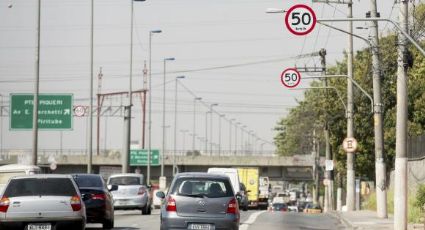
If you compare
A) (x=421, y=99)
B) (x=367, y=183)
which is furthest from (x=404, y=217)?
(x=367, y=183)

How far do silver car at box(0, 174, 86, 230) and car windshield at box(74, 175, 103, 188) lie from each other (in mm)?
6539

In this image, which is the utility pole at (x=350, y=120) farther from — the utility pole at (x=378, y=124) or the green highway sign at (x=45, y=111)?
the green highway sign at (x=45, y=111)

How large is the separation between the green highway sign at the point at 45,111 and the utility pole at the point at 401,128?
2934cm

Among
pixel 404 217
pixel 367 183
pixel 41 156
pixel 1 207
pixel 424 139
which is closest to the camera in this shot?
pixel 1 207

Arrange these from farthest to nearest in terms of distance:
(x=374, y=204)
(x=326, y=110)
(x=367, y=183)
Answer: (x=367, y=183)
(x=326, y=110)
(x=374, y=204)

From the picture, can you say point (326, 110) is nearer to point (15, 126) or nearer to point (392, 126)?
point (392, 126)

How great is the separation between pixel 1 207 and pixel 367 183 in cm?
5652

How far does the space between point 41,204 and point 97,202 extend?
6.26m

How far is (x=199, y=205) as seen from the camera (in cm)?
2248

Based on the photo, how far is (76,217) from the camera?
22250 mm

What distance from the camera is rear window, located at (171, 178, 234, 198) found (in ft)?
74.4

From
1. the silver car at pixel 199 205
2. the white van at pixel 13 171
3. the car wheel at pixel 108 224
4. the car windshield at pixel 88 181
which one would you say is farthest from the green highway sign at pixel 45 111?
the silver car at pixel 199 205

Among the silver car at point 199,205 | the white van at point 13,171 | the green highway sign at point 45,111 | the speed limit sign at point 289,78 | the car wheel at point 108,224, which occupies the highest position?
the speed limit sign at point 289,78

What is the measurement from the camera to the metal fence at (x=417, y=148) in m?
42.7
